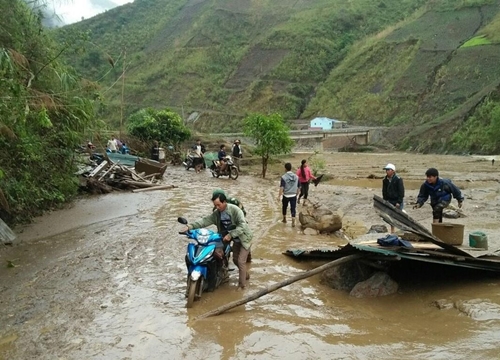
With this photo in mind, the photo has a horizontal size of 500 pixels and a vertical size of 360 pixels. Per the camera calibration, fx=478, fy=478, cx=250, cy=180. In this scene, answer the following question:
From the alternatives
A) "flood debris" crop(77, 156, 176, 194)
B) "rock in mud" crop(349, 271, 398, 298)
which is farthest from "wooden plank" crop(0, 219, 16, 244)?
"rock in mud" crop(349, 271, 398, 298)

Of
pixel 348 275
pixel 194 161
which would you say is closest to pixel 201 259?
pixel 348 275

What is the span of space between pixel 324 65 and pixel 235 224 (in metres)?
93.3

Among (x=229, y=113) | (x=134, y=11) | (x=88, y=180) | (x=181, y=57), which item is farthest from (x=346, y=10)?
(x=88, y=180)

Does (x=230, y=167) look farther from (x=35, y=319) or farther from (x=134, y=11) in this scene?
(x=134, y=11)

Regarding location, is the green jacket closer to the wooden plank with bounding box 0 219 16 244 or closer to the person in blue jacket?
the person in blue jacket

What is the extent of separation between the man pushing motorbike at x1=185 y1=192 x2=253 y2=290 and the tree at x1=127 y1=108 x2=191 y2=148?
84.1ft

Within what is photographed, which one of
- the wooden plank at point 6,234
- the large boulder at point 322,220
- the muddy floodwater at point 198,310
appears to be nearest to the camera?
the muddy floodwater at point 198,310

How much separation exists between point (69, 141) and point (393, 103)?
6333cm

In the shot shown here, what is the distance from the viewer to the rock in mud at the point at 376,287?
263 inches

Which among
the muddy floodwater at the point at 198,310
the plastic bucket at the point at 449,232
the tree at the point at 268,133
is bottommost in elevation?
the muddy floodwater at the point at 198,310

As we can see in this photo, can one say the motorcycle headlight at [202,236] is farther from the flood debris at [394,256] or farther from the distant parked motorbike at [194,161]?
the distant parked motorbike at [194,161]

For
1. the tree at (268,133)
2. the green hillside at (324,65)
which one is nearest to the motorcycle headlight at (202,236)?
the tree at (268,133)

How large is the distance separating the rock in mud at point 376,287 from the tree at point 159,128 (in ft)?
87.4

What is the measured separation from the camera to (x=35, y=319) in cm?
612
